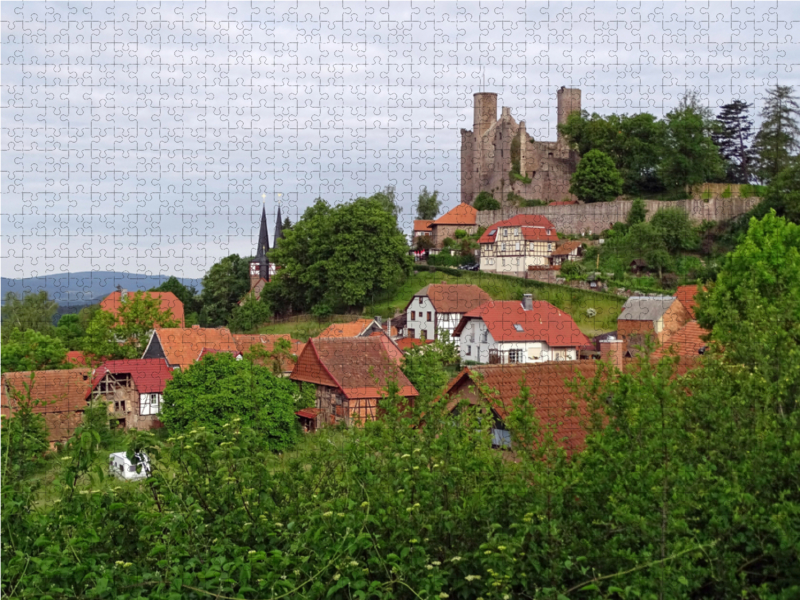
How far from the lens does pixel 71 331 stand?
125 ft

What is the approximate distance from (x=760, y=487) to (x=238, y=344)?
23.7 m

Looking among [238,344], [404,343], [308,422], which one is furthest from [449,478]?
[404,343]

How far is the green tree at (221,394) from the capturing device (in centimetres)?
2061

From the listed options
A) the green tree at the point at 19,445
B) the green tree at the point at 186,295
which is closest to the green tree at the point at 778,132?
the green tree at the point at 186,295

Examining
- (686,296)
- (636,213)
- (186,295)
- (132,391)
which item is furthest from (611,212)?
(132,391)

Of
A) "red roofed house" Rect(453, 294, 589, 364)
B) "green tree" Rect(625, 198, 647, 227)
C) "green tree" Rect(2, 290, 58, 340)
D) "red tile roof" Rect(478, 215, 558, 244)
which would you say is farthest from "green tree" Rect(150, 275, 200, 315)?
"green tree" Rect(625, 198, 647, 227)

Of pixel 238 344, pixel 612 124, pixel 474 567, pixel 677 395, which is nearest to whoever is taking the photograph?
pixel 474 567

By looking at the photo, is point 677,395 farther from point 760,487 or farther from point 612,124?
point 612,124

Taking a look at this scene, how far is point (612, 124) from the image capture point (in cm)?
5222

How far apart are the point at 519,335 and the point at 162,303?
48.6 feet

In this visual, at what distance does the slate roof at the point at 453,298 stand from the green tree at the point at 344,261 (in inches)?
124

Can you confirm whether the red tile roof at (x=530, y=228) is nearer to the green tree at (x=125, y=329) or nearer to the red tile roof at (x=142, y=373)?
the green tree at (x=125, y=329)

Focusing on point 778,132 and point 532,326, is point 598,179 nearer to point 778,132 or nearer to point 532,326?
point 778,132

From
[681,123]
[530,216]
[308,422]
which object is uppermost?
[681,123]
